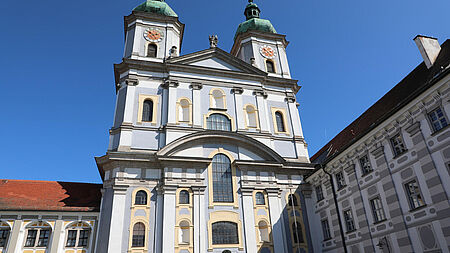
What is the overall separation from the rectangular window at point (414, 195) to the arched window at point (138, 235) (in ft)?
51.4

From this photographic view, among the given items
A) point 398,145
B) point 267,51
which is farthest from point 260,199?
point 267,51

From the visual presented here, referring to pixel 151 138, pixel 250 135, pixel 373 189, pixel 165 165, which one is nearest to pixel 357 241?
pixel 373 189

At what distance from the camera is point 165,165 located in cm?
2355

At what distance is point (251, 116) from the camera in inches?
1133

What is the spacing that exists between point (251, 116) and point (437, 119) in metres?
15.6

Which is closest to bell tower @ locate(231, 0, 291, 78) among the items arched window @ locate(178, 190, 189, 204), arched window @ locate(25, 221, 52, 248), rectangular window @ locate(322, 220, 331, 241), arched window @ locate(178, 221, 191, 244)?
arched window @ locate(178, 190, 189, 204)

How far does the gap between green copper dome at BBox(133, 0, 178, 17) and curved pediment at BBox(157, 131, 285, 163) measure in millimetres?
14147

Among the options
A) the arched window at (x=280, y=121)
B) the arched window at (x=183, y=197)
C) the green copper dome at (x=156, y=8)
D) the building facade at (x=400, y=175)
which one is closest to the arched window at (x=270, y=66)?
the arched window at (x=280, y=121)

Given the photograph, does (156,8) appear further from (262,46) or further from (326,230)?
(326,230)

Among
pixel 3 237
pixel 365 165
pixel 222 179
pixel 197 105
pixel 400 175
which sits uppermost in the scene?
pixel 197 105

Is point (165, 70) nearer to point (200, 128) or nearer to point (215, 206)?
point (200, 128)

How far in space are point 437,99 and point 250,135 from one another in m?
14.4

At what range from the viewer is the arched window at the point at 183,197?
22969 mm

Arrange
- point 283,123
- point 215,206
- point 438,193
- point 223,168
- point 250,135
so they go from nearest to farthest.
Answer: point 438,193, point 215,206, point 223,168, point 250,135, point 283,123
